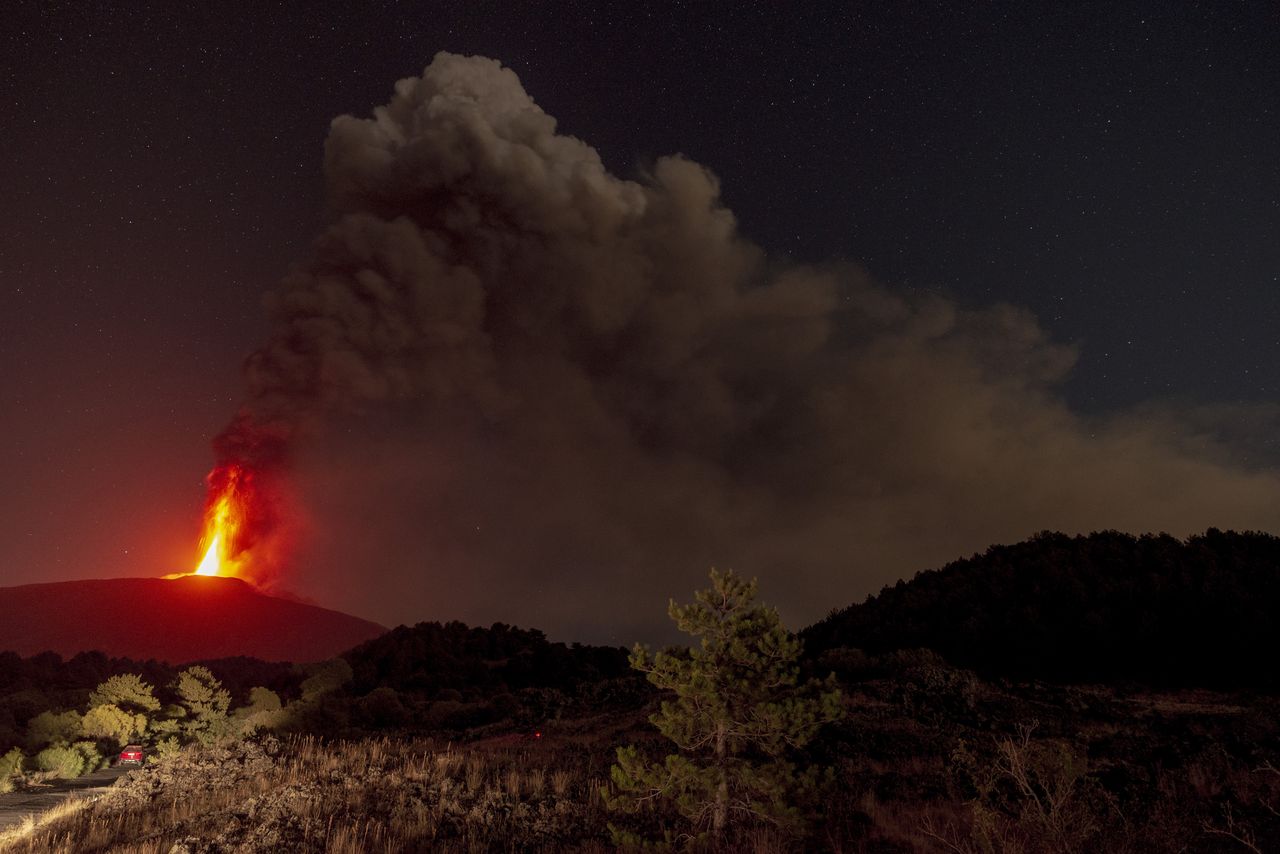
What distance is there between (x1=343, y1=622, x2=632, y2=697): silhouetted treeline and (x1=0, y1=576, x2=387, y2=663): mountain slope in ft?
86.4

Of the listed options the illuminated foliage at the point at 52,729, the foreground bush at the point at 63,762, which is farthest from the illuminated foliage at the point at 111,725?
the foreground bush at the point at 63,762

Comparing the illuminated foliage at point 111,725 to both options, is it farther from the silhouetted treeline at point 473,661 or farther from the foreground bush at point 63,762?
the silhouetted treeline at point 473,661

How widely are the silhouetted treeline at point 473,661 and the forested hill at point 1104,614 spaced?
17.9 m

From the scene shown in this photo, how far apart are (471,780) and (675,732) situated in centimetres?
612

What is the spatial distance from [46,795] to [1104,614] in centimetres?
4263

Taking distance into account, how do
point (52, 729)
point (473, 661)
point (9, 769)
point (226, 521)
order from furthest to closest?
point (226, 521)
point (473, 661)
point (52, 729)
point (9, 769)

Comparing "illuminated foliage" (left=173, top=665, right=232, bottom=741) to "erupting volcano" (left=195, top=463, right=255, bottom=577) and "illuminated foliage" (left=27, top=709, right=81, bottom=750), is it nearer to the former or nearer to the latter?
"illuminated foliage" (left=27, top=709, right=81, bottom=750)

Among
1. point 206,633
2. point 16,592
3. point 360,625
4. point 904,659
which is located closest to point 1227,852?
point 904,659

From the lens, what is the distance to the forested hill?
2856cm

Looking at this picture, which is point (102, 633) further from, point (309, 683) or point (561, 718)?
point (561, 718)


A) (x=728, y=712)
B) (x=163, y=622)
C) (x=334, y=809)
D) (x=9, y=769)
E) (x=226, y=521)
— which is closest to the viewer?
(x=728, y=712)

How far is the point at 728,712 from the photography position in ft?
27.2

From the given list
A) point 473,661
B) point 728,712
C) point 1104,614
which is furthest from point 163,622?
point 1104,614

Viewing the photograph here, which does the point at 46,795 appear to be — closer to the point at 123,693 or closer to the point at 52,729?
the point at 52,729
